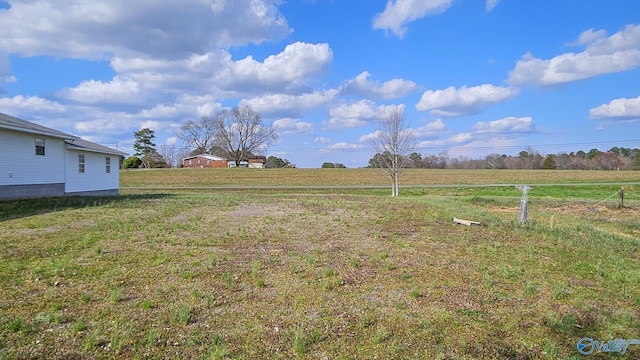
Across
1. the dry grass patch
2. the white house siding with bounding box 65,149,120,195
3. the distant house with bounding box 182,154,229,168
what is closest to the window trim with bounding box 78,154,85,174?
the white house siding with bounding box 65,149,120,195

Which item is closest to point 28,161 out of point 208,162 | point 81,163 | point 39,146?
point 39,146

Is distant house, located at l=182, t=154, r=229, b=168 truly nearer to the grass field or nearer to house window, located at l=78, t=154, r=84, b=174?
house window, located at l=78, t=154, r=84, b=174

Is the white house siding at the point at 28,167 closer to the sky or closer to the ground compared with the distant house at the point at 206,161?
closer to the ground

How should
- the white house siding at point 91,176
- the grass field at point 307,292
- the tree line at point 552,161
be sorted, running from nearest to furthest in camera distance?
the grass field at point 307,292
the white house siding at point 91,176
the tree line at point 552,161

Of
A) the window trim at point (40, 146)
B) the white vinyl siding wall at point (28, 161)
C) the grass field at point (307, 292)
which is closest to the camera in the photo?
the grass field at point (307, 292)

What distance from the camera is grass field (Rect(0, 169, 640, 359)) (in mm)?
3336

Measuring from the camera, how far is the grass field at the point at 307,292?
3.34m

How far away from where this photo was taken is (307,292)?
183 inches

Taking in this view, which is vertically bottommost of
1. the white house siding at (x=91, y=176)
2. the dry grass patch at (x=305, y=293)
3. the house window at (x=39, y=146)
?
the dry grass patch at (x=305, y=293)

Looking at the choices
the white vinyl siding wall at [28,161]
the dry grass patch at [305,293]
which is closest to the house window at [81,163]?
the white vinyl siding wall at [28,161]

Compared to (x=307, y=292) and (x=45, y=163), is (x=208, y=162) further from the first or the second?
(x=307, y=292)

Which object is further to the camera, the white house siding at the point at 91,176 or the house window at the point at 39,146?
the white house siding at the point at 91,176

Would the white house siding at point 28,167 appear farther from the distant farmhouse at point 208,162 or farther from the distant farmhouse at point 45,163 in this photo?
the distant farmhouse at point 208,162

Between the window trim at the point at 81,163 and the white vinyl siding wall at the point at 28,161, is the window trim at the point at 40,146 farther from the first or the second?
the window trim at the point at 81,163
